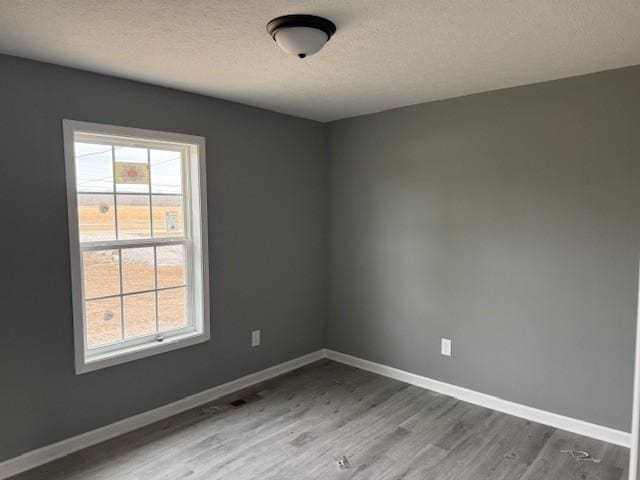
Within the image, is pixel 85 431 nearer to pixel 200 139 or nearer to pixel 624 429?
pixel 200 139

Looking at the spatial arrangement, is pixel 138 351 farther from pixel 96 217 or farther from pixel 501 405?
pixel 501 405

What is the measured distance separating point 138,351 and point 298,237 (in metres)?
1.66

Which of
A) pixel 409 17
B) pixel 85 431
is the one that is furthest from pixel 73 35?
pixel 85 431

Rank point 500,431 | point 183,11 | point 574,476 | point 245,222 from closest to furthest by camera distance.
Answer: point 183,11, point 574,476, point 500,431, point 245,222

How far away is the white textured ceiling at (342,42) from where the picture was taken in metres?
1.73

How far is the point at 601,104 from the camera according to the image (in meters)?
2.57

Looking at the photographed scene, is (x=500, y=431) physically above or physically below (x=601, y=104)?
below

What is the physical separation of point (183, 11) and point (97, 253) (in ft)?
5.35

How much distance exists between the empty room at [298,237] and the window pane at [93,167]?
0.01 metres

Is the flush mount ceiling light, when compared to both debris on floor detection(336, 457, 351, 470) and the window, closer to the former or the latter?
the window

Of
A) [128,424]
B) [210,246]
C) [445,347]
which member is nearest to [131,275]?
[210,246]

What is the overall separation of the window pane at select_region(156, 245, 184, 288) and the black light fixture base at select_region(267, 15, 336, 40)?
179 cm

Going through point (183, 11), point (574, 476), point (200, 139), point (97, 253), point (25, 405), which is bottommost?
point (574, 476)

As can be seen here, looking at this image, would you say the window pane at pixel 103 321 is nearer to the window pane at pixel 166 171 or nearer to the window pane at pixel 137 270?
the window pane at pixel 137 270
